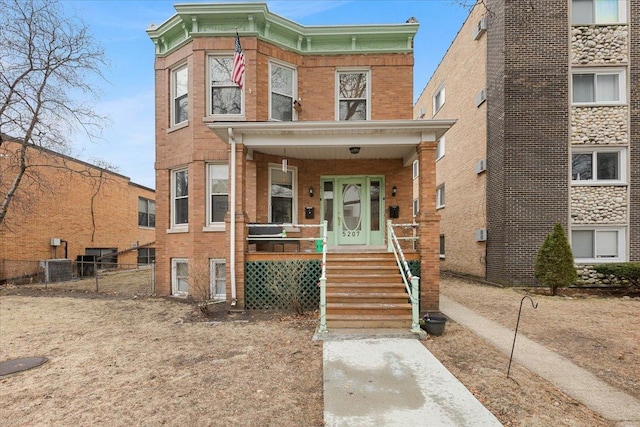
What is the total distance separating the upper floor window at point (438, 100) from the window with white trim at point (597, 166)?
327 inches

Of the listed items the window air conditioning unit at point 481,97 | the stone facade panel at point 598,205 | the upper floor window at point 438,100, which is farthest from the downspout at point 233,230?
the upper floor window at point 438,100

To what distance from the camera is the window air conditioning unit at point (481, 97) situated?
43.9ft

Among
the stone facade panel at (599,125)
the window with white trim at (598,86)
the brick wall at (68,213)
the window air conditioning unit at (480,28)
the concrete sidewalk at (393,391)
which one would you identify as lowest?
the concrete sidewalk at (393,391)

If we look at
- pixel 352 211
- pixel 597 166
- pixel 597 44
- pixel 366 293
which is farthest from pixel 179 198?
pixel 597 44

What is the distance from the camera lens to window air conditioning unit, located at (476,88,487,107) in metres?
13.4

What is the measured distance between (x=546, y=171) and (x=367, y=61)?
7366 mm

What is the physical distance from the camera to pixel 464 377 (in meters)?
4.38

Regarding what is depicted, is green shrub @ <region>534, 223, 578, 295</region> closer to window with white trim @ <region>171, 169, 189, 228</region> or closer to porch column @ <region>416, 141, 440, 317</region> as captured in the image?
porch column @ <region>416, 141, 440, 317</region>

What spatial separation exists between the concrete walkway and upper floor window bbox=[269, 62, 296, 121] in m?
7.57

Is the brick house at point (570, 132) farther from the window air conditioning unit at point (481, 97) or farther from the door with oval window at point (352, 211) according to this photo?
the door with oval window at point (352, 211)

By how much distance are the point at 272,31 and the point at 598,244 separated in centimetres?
1309

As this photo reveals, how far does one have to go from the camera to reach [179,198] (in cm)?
1015

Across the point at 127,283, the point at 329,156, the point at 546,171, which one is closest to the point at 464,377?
the point at 329,156

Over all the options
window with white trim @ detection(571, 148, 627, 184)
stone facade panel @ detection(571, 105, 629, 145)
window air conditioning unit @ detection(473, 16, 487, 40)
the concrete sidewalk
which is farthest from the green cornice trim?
the concrete sidewalk
